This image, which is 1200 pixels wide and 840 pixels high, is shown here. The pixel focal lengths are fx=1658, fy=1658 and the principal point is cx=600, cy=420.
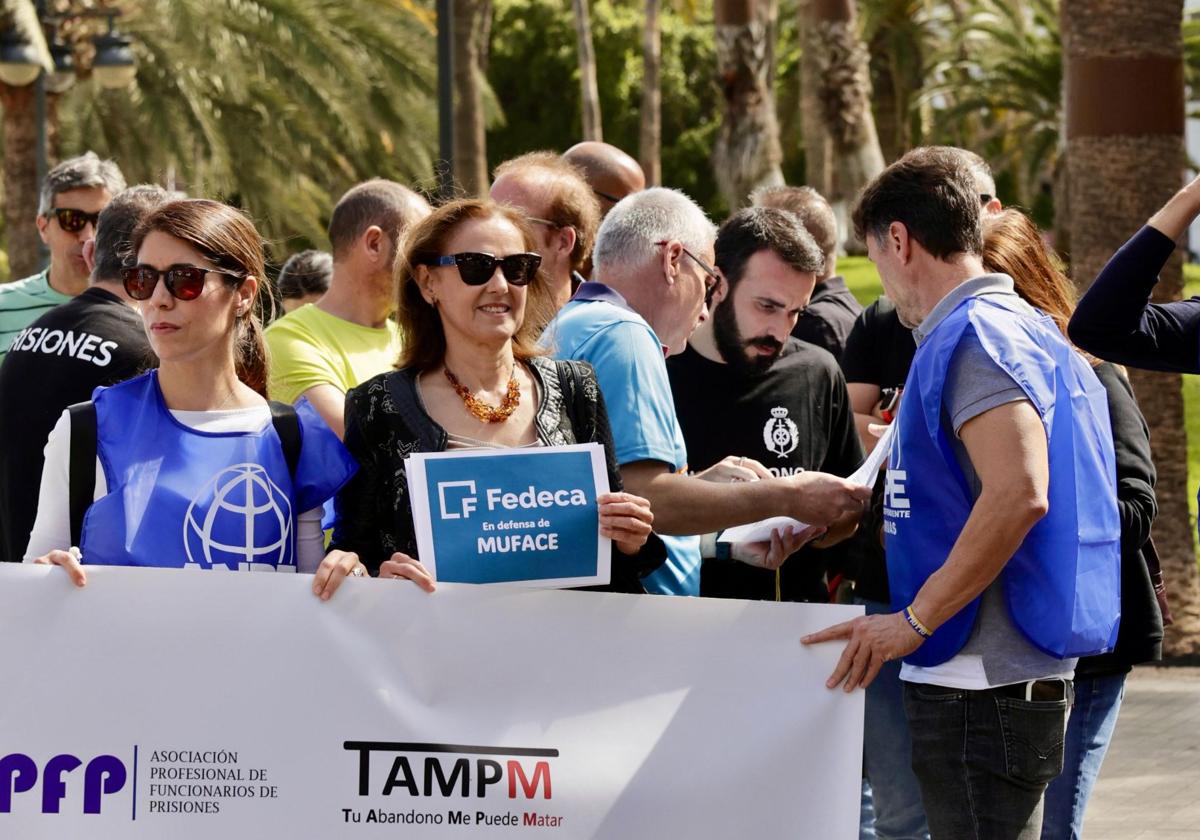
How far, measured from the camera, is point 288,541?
3.42m

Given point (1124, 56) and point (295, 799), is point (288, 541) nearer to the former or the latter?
point (295, 799)

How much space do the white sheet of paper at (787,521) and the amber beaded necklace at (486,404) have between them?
70 centimetres

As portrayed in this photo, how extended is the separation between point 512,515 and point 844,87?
19.2 metres

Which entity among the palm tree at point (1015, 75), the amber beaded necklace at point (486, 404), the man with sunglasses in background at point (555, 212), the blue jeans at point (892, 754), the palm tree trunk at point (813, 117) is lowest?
the blue jeans at point (892, 754)

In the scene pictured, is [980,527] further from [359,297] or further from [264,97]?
[264,97]

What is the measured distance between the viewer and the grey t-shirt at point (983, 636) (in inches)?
129

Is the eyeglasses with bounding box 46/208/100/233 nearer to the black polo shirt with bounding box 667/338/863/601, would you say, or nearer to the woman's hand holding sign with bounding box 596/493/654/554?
the black polo shirt with bounding box 667/338/863/601

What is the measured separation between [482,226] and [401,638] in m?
0.90

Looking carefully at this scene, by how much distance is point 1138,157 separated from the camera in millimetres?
9445

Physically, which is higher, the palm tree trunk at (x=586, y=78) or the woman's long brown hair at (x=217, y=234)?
the palm tree trunk at (x=586, y=78)

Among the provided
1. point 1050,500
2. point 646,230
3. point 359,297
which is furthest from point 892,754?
point 359,297

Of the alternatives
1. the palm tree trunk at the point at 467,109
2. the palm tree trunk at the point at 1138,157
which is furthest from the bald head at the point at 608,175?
the palm tree trunk at the point at 467,109

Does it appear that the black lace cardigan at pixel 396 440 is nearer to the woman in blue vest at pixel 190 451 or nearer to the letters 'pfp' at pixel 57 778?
the woman in blue vest at pixel 190 451

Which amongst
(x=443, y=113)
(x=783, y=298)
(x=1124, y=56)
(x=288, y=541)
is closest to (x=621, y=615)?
(x=288, y=541)
